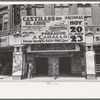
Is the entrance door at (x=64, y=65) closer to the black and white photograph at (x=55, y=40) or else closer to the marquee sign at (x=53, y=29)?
the black and white photograph at (x=55, y=40)

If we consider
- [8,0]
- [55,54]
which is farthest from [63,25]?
[8,0]

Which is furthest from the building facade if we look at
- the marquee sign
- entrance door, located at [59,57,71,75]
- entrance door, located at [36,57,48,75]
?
entrance door, located at [36,57,48,75]

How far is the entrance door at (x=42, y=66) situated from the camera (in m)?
15.5

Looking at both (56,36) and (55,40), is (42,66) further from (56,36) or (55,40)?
(56,36)

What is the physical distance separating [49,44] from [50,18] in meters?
2.51

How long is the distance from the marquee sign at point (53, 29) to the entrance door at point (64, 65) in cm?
463

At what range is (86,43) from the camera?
1144 cm

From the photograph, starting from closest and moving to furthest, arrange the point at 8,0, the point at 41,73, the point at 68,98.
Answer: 1. the point at 68,98
2. the point at 8,0
3. the point at 41,73

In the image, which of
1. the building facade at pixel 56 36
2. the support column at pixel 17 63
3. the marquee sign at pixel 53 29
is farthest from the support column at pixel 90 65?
the support column at pixel 17 63

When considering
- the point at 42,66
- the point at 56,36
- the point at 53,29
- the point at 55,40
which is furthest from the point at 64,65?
the point at 53,29

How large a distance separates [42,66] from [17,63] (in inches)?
177

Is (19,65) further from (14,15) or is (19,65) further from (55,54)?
(14,15)

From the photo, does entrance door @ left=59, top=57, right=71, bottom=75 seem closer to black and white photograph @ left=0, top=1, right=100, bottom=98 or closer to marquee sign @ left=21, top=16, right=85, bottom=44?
black and white photograph @ left=0, top=1, right=100, bottom=98

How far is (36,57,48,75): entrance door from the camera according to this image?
15.5 meters
